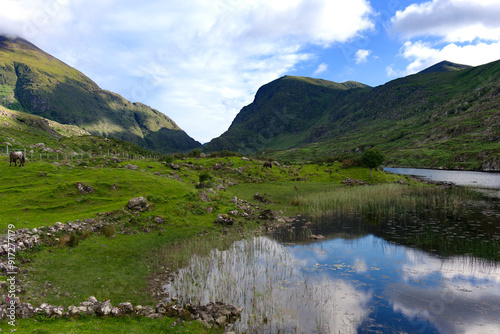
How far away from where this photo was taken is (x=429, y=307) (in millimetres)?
16016

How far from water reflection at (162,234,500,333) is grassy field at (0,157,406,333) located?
3510mm

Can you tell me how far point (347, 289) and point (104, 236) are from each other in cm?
2428

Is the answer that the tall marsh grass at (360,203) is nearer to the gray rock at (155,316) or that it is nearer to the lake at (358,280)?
the lake at (358,280)

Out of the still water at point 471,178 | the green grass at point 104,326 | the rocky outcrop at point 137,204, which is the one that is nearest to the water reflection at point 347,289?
the green grass at point 104,326

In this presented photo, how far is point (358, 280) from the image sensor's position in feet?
65.1

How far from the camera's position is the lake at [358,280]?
14672mm

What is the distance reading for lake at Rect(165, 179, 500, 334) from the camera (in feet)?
48.1

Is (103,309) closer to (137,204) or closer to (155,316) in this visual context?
(155,316)

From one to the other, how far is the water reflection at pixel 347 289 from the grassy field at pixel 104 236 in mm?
3510

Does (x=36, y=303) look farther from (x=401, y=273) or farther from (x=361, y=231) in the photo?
(x=361, y=231)

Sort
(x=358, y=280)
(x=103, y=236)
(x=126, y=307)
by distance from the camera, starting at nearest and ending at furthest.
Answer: (x=126, y=307) → (x=358, y=280) → (x=103, y=236)

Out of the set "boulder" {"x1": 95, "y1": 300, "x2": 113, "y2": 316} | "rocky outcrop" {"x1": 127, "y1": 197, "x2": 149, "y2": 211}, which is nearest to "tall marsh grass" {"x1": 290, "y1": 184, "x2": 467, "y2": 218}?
"rocky outcrop" {"x1": 127, "y1": 197, "x2": 149, "y2": 211}

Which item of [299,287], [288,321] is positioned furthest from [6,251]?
[299,287]

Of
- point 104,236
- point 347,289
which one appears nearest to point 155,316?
point 347,289
